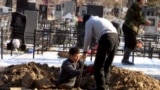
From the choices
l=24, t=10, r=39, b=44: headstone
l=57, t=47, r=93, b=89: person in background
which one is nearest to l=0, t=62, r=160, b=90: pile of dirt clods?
l=57, t=47, r=93, b=89: person in background

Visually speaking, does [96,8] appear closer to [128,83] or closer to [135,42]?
[135,42]

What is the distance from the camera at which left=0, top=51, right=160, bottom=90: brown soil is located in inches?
297

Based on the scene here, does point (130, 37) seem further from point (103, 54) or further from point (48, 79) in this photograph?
point (103, 54)

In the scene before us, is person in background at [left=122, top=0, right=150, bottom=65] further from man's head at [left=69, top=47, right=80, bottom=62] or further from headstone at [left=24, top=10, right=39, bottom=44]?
headstone at [left=24, top=10, right=39, bottom=44]

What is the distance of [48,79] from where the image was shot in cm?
777

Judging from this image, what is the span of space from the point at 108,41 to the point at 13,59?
5362mm

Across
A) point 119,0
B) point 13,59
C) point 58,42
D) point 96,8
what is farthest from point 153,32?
point 119,0

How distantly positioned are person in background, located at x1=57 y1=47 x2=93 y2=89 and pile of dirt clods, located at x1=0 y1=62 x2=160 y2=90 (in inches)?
6.9

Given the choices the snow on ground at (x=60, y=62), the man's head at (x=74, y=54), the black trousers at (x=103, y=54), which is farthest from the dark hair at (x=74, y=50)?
the snow on ground at (x=60, y=62)

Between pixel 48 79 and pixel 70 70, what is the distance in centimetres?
50

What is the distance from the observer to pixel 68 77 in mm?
7562

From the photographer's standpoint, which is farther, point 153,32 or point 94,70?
point 153,32

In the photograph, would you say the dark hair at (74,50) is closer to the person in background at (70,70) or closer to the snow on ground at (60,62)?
the person in background at (70,70)

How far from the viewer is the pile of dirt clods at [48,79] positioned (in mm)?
7547
